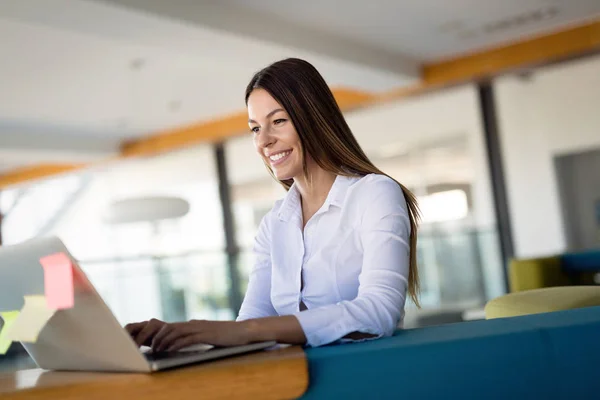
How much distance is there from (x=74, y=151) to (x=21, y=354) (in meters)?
4.43

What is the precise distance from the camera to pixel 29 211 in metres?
11.5

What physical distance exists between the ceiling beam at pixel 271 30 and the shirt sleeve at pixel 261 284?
284 centimetres

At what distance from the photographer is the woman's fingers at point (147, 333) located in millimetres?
1086

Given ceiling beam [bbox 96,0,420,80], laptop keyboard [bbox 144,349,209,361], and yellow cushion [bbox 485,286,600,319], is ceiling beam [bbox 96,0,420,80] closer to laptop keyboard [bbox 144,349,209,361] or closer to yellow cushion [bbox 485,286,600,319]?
yellow cushion [bbox 485,286,600,319]

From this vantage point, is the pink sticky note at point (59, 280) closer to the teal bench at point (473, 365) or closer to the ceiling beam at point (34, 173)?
the teal bench at point (473, 365)

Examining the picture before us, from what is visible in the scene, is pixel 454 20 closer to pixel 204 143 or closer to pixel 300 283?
pixel 204 143

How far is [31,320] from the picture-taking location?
3.34 ft

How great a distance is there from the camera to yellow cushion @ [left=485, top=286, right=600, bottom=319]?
194 cm

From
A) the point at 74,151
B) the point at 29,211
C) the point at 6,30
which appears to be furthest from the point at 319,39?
the point at 29,211

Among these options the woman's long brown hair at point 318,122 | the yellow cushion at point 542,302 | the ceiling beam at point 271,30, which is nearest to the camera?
the woman's long brown hair at point 318,122

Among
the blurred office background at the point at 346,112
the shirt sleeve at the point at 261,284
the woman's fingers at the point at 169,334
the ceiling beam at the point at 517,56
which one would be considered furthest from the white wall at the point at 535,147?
the woman's fingers at the point at 169,334

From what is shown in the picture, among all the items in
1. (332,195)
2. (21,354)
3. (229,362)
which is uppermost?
(332,195)

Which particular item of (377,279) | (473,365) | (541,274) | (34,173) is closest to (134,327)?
(377,279)

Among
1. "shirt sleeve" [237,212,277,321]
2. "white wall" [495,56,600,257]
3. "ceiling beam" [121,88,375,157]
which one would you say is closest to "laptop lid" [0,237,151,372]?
"shirt sleeve" [237,212,277,321]
